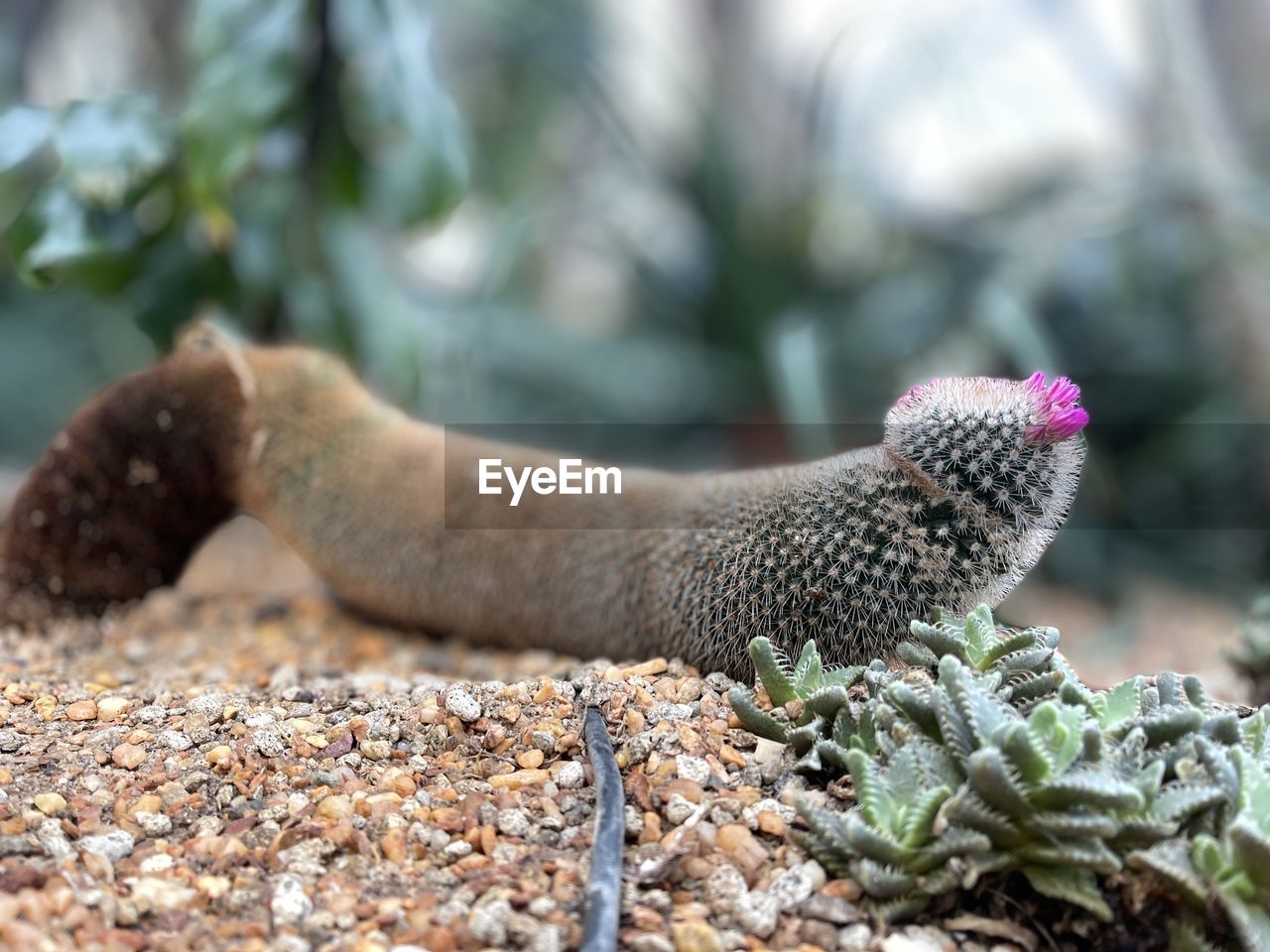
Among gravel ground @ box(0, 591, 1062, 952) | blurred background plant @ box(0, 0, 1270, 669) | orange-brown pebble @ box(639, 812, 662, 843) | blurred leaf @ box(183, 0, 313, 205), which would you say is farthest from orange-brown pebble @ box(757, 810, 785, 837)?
blurred leaf @ box(183, 0, 313, 205)

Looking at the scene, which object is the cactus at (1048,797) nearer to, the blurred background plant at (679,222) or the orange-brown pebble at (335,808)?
the orange-brown pebble at (335,808)

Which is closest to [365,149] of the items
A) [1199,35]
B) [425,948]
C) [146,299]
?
[146,299]

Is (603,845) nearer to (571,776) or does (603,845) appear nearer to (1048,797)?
(571,776)

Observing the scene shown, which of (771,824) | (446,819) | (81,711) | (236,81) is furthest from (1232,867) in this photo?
(236,81)

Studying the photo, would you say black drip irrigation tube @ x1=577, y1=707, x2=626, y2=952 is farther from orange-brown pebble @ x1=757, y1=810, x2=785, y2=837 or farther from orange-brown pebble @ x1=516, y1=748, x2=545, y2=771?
orange-brown pebble @ x1=757, y1=810, x2=785, y2=837

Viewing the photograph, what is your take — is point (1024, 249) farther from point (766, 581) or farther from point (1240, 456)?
point (766, 581)

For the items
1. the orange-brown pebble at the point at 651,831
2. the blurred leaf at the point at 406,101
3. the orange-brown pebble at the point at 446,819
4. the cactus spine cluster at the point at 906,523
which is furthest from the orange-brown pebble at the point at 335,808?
the blurred leaf at the point at 406,101
